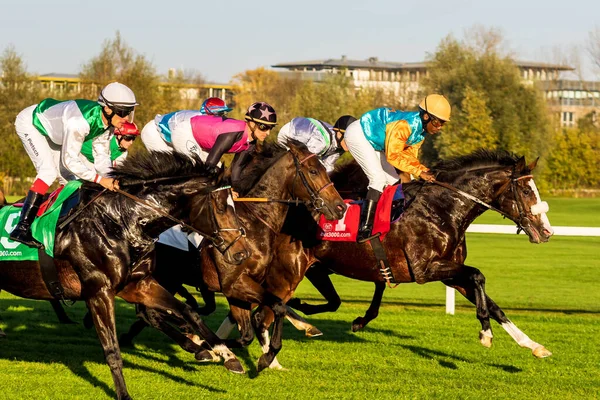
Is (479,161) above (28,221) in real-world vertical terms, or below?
above

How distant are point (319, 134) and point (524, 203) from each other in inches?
77.3

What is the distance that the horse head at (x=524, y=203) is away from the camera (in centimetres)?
720

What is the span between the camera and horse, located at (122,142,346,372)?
668 cm

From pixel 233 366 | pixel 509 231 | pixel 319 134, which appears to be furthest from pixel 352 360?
pixel 509 231

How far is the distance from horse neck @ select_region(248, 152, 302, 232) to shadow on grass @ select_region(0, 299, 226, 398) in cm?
123

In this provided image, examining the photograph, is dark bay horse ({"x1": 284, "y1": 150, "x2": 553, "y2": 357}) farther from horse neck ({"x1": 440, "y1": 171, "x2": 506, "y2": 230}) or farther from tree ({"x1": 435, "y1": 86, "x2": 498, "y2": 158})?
tree ({"x1": 435, "y1": 86, "x2": 498, "y2": 158})

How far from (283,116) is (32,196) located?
4481 centimetres

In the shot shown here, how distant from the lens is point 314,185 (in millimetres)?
6715

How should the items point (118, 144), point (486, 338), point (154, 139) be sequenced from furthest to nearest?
point (118, 144)
point (154, 139)
point (486, 338)

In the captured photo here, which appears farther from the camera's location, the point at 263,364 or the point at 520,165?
the point at 520,165

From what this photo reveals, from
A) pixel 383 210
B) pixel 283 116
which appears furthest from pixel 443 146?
pixel 383 210

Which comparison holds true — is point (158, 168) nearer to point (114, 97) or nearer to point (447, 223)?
point (114, 97)

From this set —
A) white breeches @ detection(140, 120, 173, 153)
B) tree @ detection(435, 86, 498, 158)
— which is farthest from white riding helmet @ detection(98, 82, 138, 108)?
tree @ detection(435, 86, 498, 158)

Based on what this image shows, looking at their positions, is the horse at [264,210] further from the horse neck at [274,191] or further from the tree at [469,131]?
the tree at [469,131]
